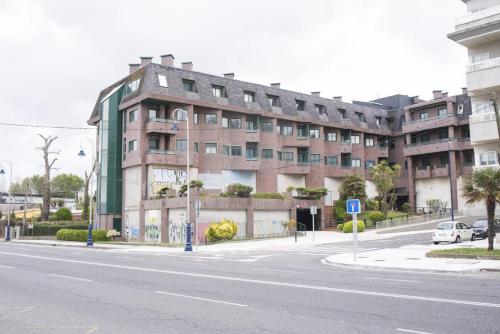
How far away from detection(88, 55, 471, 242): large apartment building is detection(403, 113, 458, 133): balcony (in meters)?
0.13

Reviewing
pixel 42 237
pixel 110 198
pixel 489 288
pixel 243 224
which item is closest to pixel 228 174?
pixel 243 224

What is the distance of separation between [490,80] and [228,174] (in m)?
28.7

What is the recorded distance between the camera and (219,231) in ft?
134

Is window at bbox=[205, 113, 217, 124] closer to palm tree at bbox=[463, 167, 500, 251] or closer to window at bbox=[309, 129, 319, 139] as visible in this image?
window at bbox=[309, 129, 319, 139]

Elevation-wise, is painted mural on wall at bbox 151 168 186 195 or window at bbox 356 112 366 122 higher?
window at bbox 356 112 366 122

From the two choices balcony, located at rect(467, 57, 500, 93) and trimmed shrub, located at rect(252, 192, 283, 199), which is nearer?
balcony, located at rect(467, 57, 500, 93)

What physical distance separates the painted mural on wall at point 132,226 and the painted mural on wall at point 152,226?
59.8 inches

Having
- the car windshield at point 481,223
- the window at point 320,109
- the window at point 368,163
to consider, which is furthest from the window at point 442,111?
the car windshield at point 481,223

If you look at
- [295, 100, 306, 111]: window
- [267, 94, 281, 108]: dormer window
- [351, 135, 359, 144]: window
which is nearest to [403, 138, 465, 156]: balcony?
[351, 135, 359, 144]: window

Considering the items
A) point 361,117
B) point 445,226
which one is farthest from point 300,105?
point 445,226

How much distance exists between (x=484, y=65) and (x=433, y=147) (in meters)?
29.8

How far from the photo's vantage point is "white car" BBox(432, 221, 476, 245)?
103 ft

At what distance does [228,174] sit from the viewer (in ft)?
176

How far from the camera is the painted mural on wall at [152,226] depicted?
152 feet
